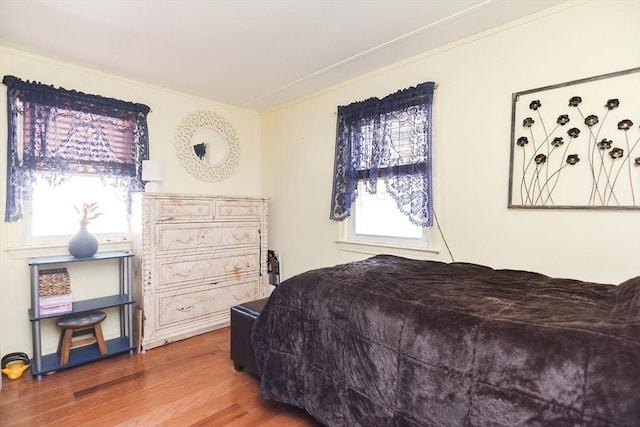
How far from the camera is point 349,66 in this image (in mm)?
2756

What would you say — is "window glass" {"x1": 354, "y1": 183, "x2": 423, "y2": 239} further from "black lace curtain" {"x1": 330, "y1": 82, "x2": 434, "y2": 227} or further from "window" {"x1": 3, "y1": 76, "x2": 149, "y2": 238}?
"window" {"x1": 3, "y1": 76, "x2": 149, "y2": 238}

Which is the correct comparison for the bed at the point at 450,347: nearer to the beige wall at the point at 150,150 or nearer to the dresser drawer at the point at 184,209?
the dresser drawer at the point at 184,209

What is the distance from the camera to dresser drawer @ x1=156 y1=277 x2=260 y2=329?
2877mm

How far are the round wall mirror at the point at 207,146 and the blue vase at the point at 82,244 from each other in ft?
3.76

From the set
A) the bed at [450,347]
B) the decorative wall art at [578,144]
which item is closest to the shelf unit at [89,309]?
the bed at [450,347]

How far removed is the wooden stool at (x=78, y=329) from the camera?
95.0 inches

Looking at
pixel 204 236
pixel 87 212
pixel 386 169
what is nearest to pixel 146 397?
pixel 204 236

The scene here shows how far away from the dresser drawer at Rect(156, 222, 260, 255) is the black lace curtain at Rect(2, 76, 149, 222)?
563 mm

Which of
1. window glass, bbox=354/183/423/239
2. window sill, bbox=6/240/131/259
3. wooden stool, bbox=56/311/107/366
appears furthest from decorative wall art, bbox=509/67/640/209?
window sill, bbox=6/240/131/259

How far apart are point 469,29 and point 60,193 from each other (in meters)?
3.42

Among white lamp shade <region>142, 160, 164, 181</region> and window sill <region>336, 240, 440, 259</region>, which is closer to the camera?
window sill <region>336, 240, 440, 259</region>

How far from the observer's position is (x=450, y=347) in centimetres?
120

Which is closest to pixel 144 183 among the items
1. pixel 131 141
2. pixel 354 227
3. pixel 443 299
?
pixel 131 141

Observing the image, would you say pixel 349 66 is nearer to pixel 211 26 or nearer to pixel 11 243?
pixel 211 26
